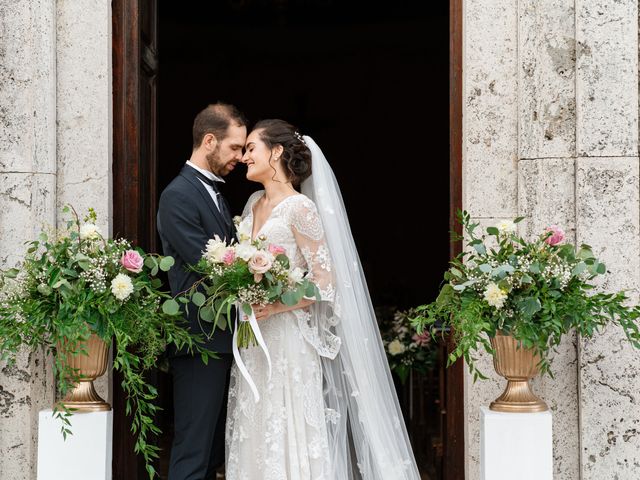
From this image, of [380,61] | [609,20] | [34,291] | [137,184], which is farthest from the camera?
[380,61]

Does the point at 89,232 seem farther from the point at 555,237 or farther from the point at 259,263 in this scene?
the point at 555,237

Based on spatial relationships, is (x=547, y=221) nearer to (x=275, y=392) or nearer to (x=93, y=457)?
(x=275, y=392)

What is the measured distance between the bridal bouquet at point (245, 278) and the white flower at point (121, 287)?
0.81 feet

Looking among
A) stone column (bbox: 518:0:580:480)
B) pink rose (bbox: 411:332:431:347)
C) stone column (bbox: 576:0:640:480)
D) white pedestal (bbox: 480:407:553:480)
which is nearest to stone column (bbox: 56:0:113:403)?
white pedestal (bbox: 480:407:553:480)

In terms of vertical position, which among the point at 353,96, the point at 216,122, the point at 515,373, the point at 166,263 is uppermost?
the point at 353,96

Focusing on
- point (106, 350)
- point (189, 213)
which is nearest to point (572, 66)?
point (189, 213)

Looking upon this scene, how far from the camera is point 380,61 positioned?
10570 millimetres

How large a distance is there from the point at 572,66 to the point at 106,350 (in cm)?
247

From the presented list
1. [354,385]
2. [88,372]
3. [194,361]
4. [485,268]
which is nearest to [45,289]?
[88,372]

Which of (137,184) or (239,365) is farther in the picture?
(137,184)

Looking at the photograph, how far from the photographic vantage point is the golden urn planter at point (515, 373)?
3896 millimetres

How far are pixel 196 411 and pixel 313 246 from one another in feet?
3.02

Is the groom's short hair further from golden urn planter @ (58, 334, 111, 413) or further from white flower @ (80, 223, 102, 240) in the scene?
golden urn planter @ (58, 334, 111, 413)

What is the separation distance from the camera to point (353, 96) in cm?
1064
